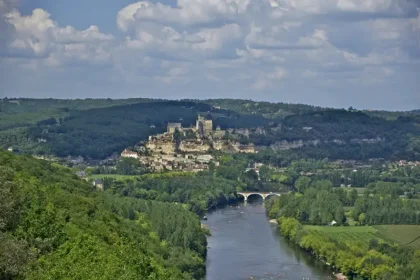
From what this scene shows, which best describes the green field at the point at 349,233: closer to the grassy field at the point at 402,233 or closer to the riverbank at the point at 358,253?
the riverbank at the point at 358,253

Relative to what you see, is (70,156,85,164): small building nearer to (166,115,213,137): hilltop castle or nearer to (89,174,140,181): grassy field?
(89,174,140,181): grassy field

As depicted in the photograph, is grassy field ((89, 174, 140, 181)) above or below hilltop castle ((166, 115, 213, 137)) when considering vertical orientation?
below

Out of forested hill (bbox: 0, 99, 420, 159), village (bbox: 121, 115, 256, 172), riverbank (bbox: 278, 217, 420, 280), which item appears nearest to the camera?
riverbank (bbox: 278, 217, 420, 280)

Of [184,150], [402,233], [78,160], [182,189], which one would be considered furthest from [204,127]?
[402,233]

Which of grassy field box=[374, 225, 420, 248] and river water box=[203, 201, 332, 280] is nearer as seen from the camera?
river water box=[203, 201, 332, 280]

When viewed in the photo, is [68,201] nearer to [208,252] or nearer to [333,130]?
[208,252]

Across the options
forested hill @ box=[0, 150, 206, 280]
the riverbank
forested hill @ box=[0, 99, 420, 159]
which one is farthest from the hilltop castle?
forested hill @ box=[0, 150, 206, 280]
